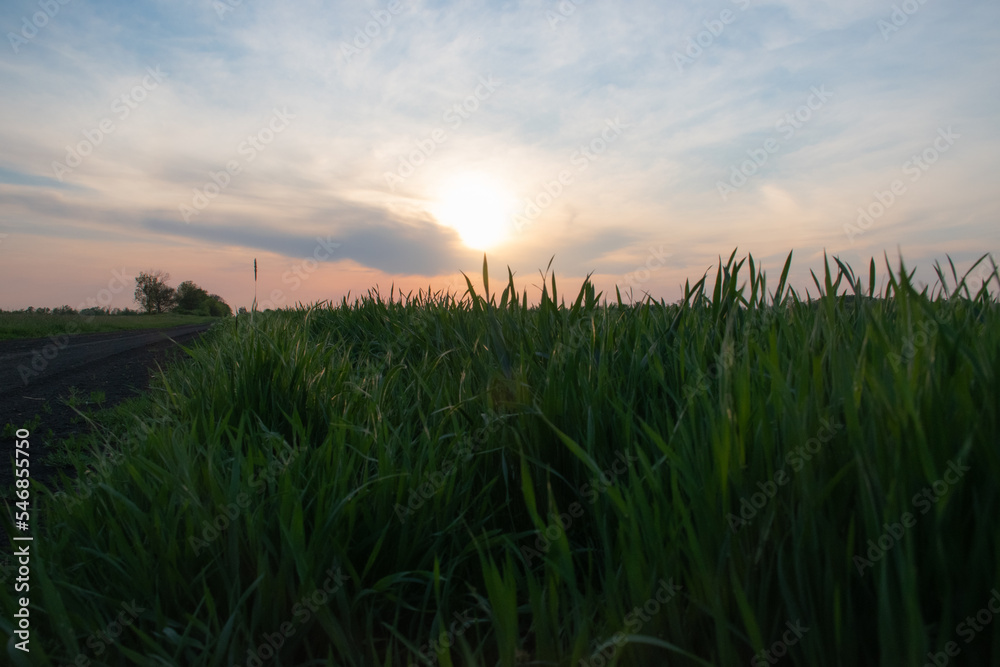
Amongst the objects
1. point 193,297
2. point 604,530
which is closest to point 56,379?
point 604,530

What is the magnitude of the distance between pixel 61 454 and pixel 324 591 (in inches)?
118

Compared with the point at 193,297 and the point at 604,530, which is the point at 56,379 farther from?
the point at 193,297

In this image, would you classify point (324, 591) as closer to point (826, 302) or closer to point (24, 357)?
point (826, 302)

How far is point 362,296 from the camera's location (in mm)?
6457

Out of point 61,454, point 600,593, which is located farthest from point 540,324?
point 61,454

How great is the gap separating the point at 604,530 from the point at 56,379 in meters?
7.42

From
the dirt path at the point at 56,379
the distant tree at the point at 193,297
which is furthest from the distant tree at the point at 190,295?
the dirt path at the point at 56,379

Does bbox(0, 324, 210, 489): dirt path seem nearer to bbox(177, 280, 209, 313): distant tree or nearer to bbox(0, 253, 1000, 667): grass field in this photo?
bbox(0, 253, 1000, 667): grass field

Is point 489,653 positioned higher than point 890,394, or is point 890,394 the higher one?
point 890,394

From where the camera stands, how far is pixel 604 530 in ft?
4.70

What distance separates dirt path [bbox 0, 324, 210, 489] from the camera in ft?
13.1

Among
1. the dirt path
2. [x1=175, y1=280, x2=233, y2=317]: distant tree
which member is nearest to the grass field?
the dirt path

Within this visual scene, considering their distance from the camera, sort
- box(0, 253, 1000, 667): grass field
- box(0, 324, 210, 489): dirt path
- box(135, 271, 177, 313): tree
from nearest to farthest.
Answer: box(0, 253, 1000, 667): grass field < box(0, 324, 210, 489): dirt path < box(135, 271, 177, 313): tree

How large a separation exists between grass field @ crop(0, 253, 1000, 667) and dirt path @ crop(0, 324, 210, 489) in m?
2.10
